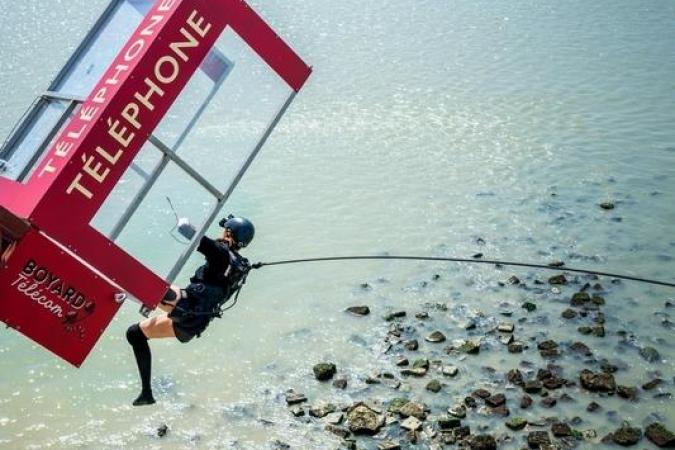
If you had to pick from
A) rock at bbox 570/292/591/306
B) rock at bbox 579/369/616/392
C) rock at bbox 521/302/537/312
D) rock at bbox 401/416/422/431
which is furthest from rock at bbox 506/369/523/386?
rock at bbox 570/292/591/306

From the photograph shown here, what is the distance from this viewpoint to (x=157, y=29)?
6.20m

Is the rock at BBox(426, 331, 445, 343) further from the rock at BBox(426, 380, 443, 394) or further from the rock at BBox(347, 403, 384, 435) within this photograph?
the rock at BBox(347, 403, 384, 435)

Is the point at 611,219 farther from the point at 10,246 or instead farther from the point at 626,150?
the point at 10,246

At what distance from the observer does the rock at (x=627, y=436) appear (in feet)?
33.0

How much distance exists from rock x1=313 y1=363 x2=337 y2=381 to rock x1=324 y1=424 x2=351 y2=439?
131 centimetres

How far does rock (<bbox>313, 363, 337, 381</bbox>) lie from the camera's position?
39.4 feet

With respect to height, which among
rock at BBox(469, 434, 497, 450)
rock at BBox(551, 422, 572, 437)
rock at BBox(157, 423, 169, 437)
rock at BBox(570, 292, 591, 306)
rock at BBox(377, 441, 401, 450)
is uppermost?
rock at BBox(570, 292, 591, 306)

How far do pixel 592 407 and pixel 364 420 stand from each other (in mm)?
3805

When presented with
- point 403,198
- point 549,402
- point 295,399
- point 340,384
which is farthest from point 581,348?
point 403,198

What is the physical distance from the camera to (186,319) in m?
7.70

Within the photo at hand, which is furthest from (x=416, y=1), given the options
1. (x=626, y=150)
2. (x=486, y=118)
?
(x=626, y=150)

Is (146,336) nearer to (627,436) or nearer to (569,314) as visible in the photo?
Result: (627,436)

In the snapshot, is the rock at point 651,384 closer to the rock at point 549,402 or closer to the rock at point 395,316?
the rock at point 549,402

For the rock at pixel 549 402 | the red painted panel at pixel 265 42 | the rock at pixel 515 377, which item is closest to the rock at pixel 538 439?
the rock at pixel 549 402
